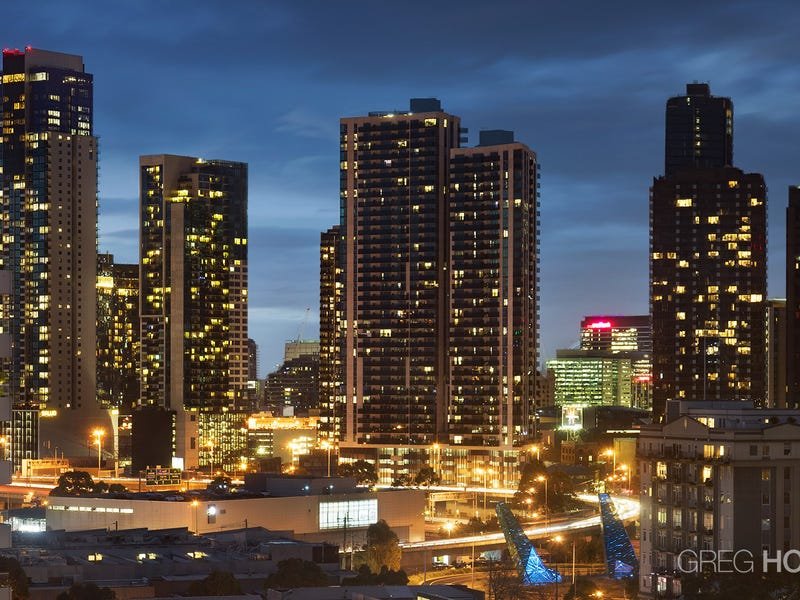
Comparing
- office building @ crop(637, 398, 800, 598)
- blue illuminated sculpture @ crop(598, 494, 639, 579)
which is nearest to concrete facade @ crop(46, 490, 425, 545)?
blue illuminated sculpture @ crop(598, 494, 639, 579)

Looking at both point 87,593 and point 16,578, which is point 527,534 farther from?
point 16,578

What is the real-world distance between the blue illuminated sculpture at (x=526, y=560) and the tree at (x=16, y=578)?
38559 mm

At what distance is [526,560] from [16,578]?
41.8 metres

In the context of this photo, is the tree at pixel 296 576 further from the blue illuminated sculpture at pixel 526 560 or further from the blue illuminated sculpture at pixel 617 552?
the blue illuminated sculpture at pixel 617 552

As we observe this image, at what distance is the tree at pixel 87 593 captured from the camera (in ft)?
355

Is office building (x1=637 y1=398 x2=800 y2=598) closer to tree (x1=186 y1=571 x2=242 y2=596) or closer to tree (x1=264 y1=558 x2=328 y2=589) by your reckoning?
tree (x1=264 y1=558 x2=328 y2=589)

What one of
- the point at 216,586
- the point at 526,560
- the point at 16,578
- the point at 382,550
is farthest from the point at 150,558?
the point at 382,550

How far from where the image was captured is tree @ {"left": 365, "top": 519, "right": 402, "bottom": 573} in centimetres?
15762

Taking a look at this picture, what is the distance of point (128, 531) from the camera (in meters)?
160

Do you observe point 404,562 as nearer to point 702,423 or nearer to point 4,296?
point 702,423

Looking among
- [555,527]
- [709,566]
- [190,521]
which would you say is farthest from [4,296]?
[555,527]

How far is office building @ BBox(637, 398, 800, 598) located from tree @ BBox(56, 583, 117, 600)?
34.0 meters

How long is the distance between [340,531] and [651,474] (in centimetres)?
7280

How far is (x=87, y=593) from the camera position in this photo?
108500 mm
